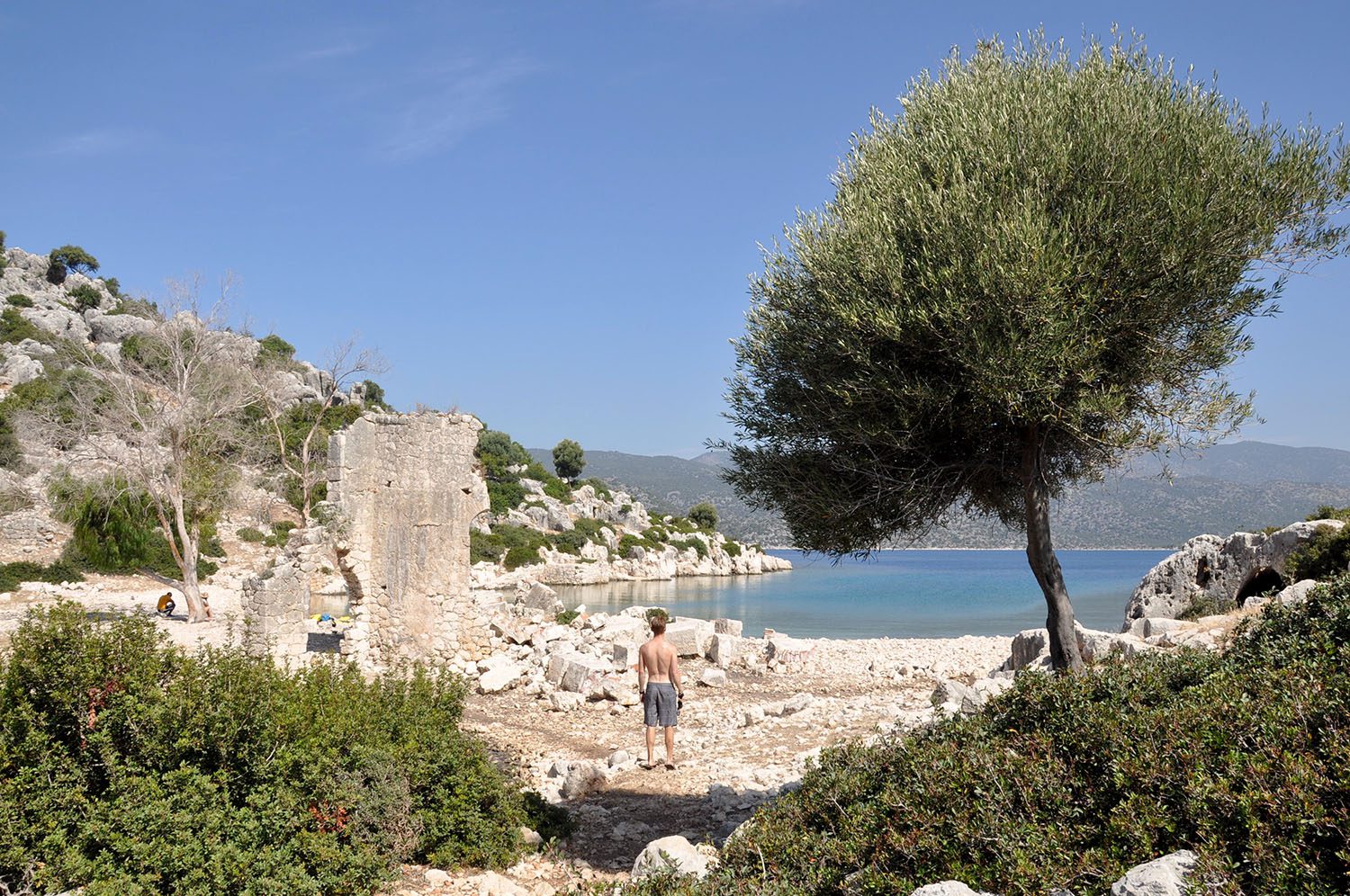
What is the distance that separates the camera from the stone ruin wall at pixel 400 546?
1659cm

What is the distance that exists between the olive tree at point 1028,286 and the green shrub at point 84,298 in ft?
259

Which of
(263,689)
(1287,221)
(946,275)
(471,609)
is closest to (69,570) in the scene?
(471,609)

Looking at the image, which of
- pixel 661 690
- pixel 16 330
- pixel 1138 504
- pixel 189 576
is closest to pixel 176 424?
pixel 189 576

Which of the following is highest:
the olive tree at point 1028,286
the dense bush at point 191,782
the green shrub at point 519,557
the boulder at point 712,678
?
the olive tree at point 1028,286

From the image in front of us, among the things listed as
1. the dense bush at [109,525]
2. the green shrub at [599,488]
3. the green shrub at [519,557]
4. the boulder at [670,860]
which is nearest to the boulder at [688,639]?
the boulder at [670,860]

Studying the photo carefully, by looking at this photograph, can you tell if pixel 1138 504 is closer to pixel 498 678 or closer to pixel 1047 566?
pixel 498 678

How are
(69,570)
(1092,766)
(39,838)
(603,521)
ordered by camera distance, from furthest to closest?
(603,521) → (69,570) → (39,838) → (1092,766)

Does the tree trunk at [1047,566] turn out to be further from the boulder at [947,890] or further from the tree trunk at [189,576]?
the tree trunk at [189,576]

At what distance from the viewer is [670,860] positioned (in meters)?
5.50

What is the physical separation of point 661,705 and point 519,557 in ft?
138

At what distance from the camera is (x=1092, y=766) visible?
14.9ft

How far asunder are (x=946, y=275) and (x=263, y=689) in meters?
6.32

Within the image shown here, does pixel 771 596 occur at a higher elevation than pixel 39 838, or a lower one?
lower

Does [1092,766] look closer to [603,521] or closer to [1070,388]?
[1070,388]
